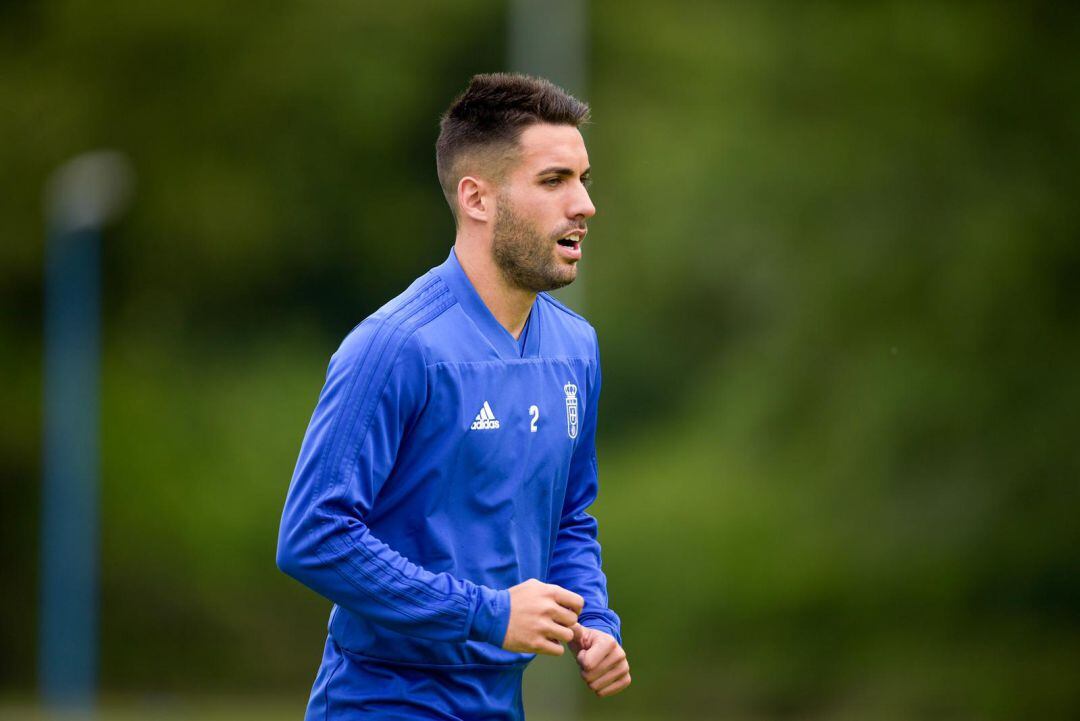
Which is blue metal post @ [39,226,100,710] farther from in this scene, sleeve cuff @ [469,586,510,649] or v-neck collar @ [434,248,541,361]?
sleeve cuff @ [469,586,510,649]

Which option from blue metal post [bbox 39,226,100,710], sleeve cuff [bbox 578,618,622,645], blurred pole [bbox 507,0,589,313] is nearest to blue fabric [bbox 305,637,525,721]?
sleeve cuff [bbox 578,618,622,645]

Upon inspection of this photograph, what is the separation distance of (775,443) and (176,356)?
10.7m

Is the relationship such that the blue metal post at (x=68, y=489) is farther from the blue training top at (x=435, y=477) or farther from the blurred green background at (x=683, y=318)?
the blue training top at (x=435, y=477)

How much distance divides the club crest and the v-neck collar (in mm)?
150

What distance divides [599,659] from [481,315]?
0.95 metres

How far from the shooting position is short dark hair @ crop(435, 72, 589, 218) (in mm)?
4832

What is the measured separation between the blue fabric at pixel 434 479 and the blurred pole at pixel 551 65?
16654mm

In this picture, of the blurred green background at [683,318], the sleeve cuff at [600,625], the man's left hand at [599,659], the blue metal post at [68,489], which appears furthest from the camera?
the blue metal post at [68,489]

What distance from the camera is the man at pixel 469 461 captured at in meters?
4.35

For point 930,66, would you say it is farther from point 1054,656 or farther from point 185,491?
point 185,491

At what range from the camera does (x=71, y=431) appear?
2552 centimetres

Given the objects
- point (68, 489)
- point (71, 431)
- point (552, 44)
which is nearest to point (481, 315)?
point (552, 44)

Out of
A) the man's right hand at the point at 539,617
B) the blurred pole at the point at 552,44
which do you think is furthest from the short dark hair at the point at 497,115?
the blurred pole at the point at 552,44

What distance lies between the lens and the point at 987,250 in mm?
20250
